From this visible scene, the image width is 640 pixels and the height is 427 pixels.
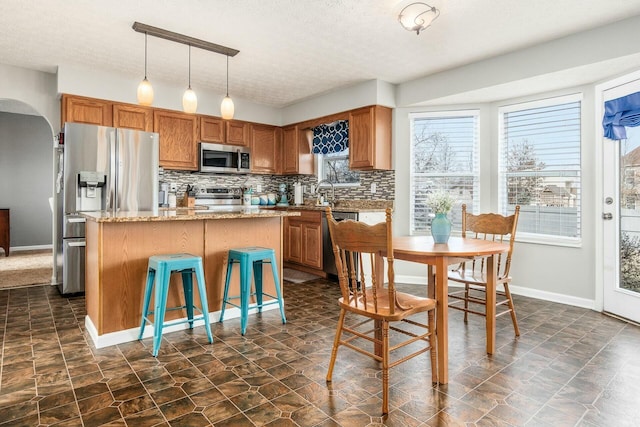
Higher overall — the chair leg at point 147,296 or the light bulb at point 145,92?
the light bulb at point 145,92

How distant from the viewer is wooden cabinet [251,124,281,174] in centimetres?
590

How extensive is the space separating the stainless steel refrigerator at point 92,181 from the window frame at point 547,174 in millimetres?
3969

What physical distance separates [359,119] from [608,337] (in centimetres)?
334

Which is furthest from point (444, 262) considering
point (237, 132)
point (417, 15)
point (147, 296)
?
point (237, 132)

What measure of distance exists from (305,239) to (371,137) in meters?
1.60

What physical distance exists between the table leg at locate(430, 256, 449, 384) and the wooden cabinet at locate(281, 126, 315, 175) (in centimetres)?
396

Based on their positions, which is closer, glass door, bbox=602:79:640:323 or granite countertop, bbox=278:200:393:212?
glass door, bbox=602:79:640:323

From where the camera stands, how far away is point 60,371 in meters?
2.26

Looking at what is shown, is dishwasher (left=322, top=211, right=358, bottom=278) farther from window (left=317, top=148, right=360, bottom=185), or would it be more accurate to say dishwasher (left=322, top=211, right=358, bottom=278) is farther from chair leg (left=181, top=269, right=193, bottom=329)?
chair leg (left=181, top=269, right=193, bottom=329)

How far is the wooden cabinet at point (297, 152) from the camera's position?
5.90 meters

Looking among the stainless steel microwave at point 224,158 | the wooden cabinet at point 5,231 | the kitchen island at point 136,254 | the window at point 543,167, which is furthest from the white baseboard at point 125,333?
the wooden cabinet at point 5,231

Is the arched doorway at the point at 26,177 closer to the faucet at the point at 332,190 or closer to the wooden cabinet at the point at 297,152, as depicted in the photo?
the wooden cabinet at the point at 297,152

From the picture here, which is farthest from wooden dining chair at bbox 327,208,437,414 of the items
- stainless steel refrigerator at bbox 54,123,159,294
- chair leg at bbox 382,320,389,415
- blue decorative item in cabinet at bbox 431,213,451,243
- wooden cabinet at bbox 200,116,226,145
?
wooden cabinet at bbox 200,116,226,145

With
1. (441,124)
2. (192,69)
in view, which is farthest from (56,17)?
(441,124)
